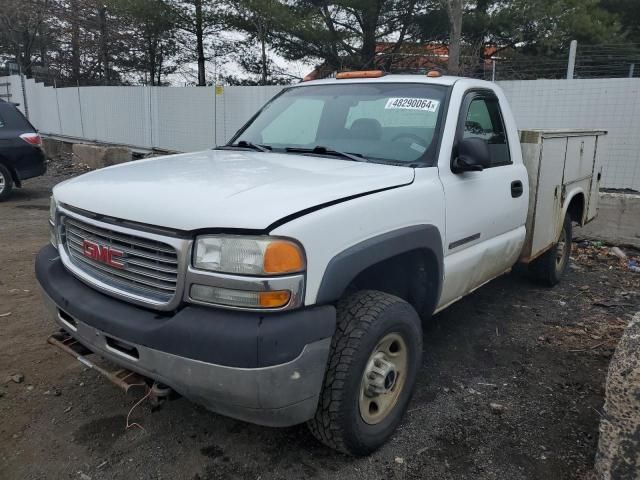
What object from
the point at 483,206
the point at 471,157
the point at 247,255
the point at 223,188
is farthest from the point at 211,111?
the point at 247,255

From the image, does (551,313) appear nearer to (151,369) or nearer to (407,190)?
(407,190)

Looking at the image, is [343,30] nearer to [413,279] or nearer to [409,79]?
[409,79]

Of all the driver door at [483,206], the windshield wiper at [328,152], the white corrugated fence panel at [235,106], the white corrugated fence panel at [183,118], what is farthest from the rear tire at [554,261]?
the white corrugated fence panel at [183,118]

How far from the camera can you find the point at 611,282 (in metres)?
5.79

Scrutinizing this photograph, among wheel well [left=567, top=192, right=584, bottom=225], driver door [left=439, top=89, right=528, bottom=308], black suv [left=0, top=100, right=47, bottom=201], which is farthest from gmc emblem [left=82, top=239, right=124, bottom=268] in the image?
black suv [left=0, top=100, right=47, bottom=201]

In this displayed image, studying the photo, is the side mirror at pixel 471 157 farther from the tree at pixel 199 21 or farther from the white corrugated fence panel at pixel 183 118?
the tree at pixel 199 21

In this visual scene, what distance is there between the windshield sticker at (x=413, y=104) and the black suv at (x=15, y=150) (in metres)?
8.06

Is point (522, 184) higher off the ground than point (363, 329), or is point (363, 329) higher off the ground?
point (522, 184)

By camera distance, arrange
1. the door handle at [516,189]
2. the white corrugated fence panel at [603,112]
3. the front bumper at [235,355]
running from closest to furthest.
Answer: the front bumper at [235,355], the door handle at [516,189], the white corrugated fence panel at [603,112]

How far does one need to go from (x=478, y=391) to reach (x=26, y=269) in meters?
4.58

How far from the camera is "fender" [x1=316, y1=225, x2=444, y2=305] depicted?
7.55 ft

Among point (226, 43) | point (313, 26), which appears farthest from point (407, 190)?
point (226, 43)

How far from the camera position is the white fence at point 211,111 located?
700 centimetres

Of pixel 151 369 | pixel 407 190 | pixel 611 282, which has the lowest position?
pixel 611 282
